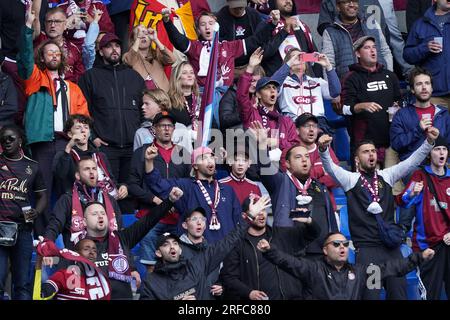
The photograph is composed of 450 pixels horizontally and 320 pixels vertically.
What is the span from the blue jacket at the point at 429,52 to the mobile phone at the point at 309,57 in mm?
1509

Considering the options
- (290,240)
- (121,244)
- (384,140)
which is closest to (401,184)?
(384,140)

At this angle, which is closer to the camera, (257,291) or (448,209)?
(257,291)

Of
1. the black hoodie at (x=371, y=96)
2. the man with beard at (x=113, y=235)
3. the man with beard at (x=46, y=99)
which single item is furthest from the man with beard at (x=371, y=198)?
the man with beard at (x=46, y=99)

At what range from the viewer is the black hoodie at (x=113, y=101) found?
15219 millimetres

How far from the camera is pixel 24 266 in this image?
13453 mm

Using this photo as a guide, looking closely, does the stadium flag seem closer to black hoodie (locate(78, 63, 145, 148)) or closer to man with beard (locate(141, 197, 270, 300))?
black hoodie (locate(78, 63, 145, 148))

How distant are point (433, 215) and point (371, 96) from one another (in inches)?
80.5

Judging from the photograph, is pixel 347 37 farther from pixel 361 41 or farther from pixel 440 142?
pixel 440 142

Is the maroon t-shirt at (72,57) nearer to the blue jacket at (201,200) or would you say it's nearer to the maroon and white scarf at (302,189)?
the blue jacket at (201,200)

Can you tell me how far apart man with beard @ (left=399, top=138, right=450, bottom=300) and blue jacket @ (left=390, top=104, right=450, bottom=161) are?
2.28ft

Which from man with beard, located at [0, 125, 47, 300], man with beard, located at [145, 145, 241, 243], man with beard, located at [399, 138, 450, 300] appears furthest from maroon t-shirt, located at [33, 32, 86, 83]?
man with beard, located at [399, 138, 450, 300]
